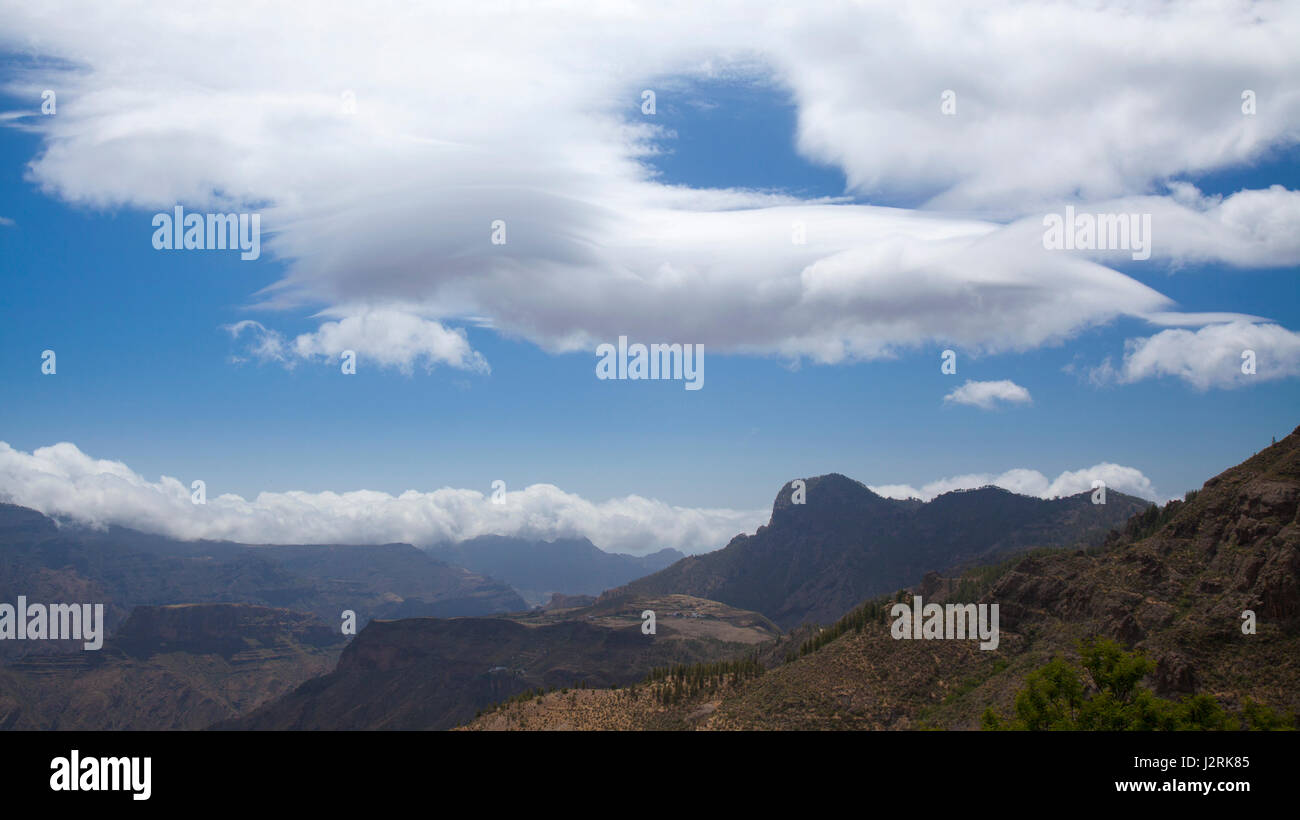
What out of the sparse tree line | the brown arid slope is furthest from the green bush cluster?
the sparse tree line

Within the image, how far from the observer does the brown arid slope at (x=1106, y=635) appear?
100125 mm

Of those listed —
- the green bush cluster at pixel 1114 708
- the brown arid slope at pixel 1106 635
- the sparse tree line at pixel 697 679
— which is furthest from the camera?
the sparse tree line at pixel 697 679

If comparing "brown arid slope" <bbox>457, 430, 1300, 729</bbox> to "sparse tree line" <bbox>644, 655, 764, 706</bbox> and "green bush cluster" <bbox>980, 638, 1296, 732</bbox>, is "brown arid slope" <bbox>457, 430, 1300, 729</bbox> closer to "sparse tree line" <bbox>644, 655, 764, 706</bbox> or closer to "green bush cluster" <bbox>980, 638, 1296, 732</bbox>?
"sparse tree line" <bbox>644, 655, 764, 706</bbox>

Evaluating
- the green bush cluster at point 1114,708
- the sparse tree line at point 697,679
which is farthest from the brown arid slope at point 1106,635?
the green bush cluster at point 1114,708

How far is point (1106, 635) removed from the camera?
381ft

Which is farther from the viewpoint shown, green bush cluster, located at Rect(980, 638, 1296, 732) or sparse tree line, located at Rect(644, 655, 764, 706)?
sparse tree line, located at Rect(644, 655, 764, 706)

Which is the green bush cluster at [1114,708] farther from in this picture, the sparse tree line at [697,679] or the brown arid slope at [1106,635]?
the sparse tree line at [697,679]

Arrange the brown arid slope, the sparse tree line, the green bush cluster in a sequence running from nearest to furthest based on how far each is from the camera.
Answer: the green bush cluster, the brown arid slope, the sparse tree line

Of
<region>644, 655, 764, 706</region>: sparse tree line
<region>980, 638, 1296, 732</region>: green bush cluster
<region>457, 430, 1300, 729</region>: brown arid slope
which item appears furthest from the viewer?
<region>644, 655, 764, 706</region>: sparse tree line

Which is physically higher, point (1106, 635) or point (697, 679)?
point (1106, 635)

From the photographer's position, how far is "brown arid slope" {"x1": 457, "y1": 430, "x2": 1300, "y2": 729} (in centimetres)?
10012

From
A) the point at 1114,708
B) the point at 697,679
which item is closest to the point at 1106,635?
Result: the point at 1114,708

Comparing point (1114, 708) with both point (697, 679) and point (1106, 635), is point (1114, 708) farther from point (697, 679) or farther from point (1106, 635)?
point (697, 679)
